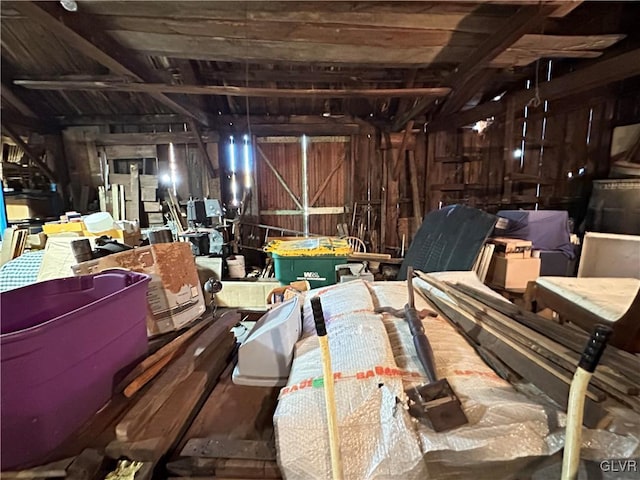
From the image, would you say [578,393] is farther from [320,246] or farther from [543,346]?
[320,246]

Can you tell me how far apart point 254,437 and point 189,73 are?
4.29 m

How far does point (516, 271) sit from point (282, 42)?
3.04 metres

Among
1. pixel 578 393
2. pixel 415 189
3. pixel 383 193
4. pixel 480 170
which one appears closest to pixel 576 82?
pixel 480 170

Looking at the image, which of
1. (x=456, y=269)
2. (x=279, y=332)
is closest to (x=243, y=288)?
(x=456, y=269)

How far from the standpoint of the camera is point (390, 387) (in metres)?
0.87

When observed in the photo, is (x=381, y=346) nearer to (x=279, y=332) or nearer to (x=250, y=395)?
(x=279, y=332)

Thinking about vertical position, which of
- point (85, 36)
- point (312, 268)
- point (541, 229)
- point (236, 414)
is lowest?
point (312, 268)

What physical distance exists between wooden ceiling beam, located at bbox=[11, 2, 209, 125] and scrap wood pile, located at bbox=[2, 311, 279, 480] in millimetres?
2339

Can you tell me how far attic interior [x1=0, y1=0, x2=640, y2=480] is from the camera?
796 mm

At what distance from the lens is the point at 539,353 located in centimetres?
110

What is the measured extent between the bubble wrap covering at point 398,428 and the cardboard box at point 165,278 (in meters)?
0.92

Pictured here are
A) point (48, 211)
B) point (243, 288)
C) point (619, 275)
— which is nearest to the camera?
point (619, 275)

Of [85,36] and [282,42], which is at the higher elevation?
[282,42]

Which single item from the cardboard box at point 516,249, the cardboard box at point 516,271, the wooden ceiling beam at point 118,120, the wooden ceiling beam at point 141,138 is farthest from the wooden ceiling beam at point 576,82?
the wooden ceiling beam at point 118,120
